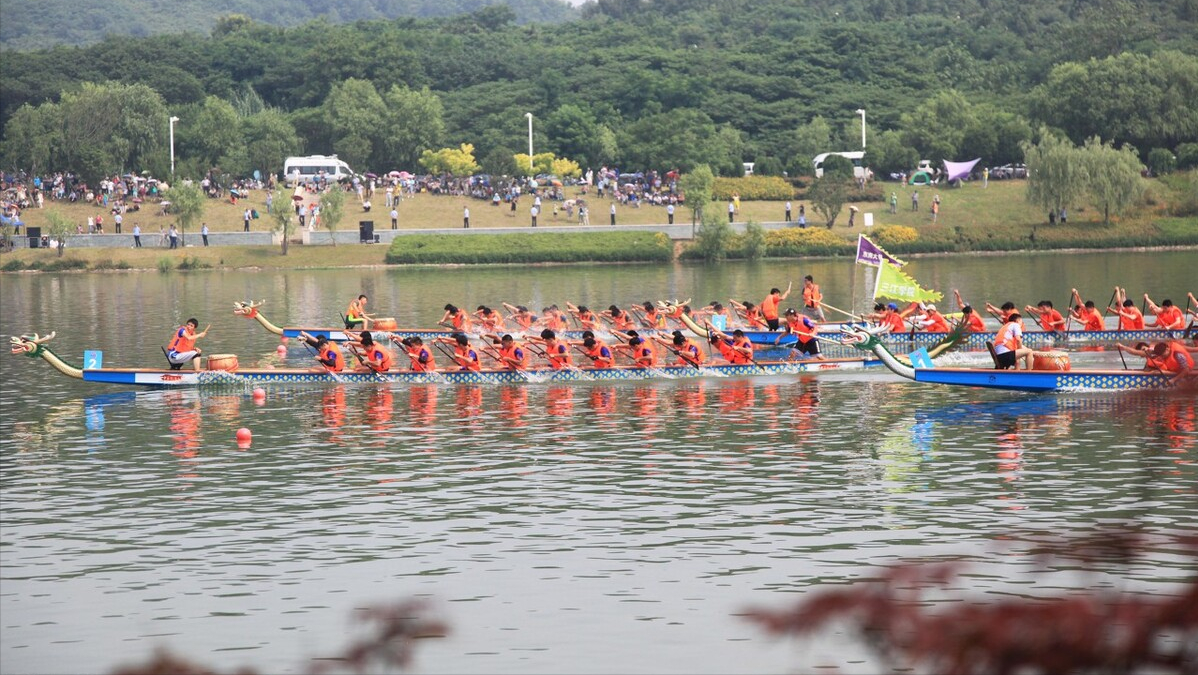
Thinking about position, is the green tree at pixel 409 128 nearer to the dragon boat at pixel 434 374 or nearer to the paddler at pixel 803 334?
the paddler at pixel 803 334

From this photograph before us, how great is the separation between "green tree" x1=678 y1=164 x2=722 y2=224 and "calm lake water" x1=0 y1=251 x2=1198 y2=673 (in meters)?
45.4

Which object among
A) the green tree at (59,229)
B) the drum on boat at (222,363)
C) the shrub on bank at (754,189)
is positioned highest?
the shrub on bank at (754,189)

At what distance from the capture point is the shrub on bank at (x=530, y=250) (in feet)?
241

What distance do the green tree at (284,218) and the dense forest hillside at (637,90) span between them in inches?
785

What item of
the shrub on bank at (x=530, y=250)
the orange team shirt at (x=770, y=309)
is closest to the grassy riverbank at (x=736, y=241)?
the shrub on bank at (x=530, y=250)

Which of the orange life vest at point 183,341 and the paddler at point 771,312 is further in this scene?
the paddler at point 771,312

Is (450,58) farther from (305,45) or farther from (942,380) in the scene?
(942,380)

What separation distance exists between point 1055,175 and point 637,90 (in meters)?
43.2

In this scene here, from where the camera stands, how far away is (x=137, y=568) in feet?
59.3

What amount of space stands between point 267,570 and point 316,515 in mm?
2921

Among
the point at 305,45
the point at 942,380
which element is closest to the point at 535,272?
the point at 942,380

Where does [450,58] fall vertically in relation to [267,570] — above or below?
above

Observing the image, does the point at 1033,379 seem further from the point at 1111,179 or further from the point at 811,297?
the point at 1111,179

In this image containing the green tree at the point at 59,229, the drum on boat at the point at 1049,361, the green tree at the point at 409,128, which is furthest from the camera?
the green tree at the point at 409,128
